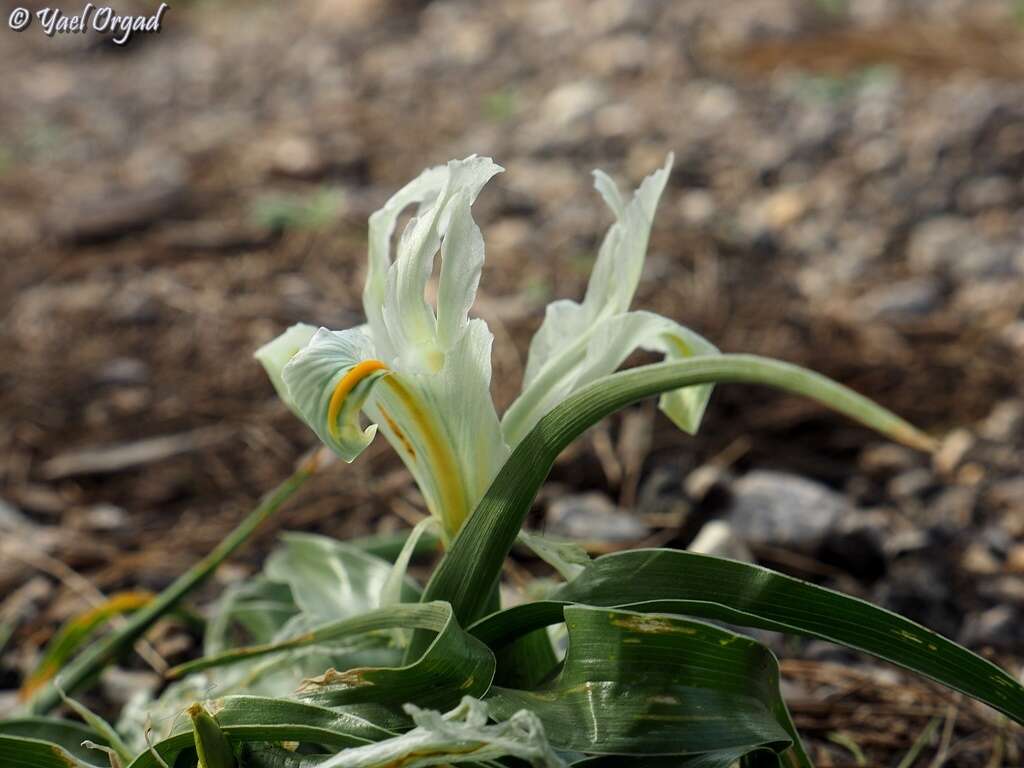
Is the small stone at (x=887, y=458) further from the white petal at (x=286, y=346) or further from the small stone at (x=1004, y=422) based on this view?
the white petal at (x=286, y=346)

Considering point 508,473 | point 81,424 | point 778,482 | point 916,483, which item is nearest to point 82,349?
point 81,424

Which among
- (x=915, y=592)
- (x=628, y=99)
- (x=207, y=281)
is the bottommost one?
(x=915, y=592)

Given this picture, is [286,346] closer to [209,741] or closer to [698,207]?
[209,741]

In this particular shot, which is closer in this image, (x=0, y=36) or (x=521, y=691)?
(x=521, y=691)

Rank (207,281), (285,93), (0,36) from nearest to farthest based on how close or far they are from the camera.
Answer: (207,281) → (285,93) → (0,36)

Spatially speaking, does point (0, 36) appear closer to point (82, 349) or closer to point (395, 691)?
point (82, 349)

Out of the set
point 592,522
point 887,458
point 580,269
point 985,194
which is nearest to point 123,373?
point 580,269

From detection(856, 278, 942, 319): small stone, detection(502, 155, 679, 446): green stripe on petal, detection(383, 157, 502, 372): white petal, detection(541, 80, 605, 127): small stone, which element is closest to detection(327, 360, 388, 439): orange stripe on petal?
detection(383, 157, 502, 372): white petal
